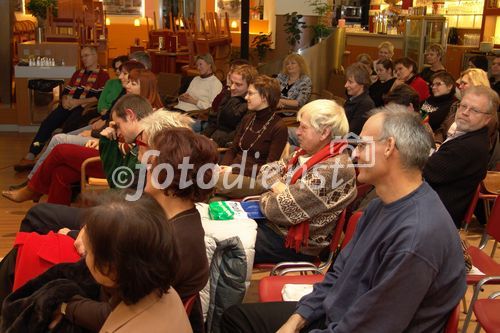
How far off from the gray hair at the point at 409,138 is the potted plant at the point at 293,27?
26.7ft

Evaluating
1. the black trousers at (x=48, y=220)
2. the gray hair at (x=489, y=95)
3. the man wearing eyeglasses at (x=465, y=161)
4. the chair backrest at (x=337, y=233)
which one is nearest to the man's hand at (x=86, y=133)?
the black trousers at (x=48, y=220)

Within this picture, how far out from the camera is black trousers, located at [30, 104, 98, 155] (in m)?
6.57

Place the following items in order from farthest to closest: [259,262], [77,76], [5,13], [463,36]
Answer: [463,36] → [5,13] → [77,76] → [259,262]

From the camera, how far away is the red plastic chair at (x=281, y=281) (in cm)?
280

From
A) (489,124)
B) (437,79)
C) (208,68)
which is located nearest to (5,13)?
(208,68)

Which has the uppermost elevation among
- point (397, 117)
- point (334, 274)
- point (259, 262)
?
point (397, 117)

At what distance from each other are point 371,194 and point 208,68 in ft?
10.9

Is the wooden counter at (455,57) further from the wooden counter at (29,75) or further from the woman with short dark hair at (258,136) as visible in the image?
the woman with short dark hair at (258,136)

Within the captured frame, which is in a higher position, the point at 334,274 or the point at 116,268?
the point at 116,268

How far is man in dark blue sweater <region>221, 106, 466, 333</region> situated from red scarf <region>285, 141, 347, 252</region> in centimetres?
75

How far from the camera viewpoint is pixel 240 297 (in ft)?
9.00

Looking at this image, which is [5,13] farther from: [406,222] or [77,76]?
[406,222]

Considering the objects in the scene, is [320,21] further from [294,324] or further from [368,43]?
[294,324]

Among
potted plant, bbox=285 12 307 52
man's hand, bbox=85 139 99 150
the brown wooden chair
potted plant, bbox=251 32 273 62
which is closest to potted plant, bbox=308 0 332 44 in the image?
potted plant, bbox=285 12 307 52
